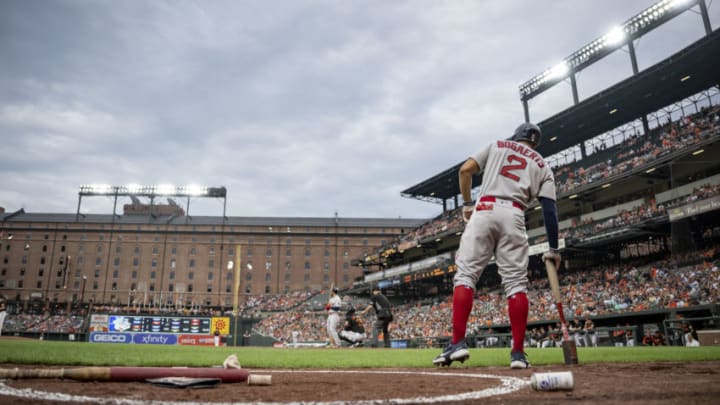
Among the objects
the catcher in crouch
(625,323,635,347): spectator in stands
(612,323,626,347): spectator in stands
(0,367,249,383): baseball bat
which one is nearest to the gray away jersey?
(0,367,249,383): baseball bat

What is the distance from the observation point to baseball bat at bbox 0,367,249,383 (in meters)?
3.19

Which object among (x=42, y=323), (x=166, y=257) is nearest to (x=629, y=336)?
(x=42, y=323)

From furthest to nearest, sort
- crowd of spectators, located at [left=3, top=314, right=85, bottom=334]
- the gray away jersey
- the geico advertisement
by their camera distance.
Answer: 1. crowd of spectators, located at [left=3, top=314, right=85, bottom=334]
2. the geico advertisement
3. the gray away jersey

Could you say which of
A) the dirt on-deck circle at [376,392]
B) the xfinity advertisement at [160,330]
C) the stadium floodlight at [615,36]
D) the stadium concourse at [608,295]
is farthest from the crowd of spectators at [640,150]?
the xfinity advertisement at [160,330]

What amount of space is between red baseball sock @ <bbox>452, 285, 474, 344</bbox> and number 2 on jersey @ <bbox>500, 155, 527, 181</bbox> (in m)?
1.21

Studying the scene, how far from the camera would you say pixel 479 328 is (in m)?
28.5

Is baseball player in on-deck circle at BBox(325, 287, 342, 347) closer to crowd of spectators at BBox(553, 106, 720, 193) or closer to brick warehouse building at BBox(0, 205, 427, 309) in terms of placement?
crowd of spectators at BBox(553, 106, 720, 193)

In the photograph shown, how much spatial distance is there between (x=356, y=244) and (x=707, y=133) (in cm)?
6429

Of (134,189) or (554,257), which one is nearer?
(554,257)

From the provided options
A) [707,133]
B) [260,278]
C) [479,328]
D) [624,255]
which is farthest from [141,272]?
[707,133]

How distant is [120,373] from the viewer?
337cm

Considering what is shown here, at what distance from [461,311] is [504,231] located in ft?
2.92

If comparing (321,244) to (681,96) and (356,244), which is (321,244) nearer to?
(356,244)

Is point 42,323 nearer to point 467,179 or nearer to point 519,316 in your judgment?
point 467,179
